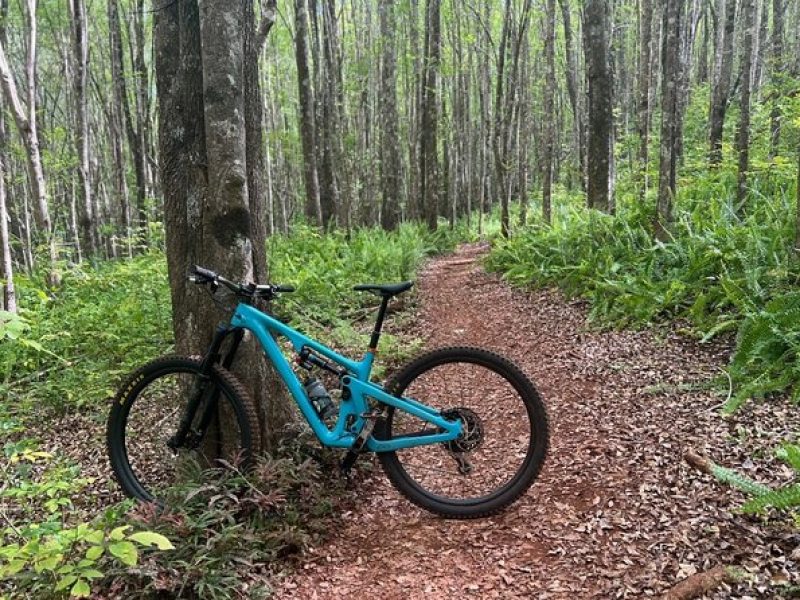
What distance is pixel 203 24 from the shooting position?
3406 mm

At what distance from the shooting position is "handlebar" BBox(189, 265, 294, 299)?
326 centimetres

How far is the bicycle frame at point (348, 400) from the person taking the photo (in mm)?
3342

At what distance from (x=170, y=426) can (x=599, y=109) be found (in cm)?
902

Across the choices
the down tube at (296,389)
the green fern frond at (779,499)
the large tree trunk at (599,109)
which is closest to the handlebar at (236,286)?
the down tube at (296,389)

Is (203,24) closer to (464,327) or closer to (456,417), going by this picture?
(456,417)

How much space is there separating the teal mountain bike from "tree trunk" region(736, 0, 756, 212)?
18.4 feet

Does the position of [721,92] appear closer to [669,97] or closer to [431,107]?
[669,97]

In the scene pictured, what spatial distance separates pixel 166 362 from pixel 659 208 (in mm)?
6780

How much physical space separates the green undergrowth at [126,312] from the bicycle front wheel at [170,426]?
932mm

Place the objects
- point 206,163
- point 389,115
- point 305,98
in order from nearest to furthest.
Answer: point 206,163 → point 305,98 → point 389,115

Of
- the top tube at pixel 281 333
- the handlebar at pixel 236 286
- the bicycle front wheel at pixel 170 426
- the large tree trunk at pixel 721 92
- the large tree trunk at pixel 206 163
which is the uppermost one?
the large tree trunk at pixel 721 92

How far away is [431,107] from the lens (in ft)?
54.0

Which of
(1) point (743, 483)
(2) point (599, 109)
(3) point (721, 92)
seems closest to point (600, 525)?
(1) point (743, 483)

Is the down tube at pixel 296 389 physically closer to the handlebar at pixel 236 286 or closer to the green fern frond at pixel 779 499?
the handlebar at pixel 236 286
